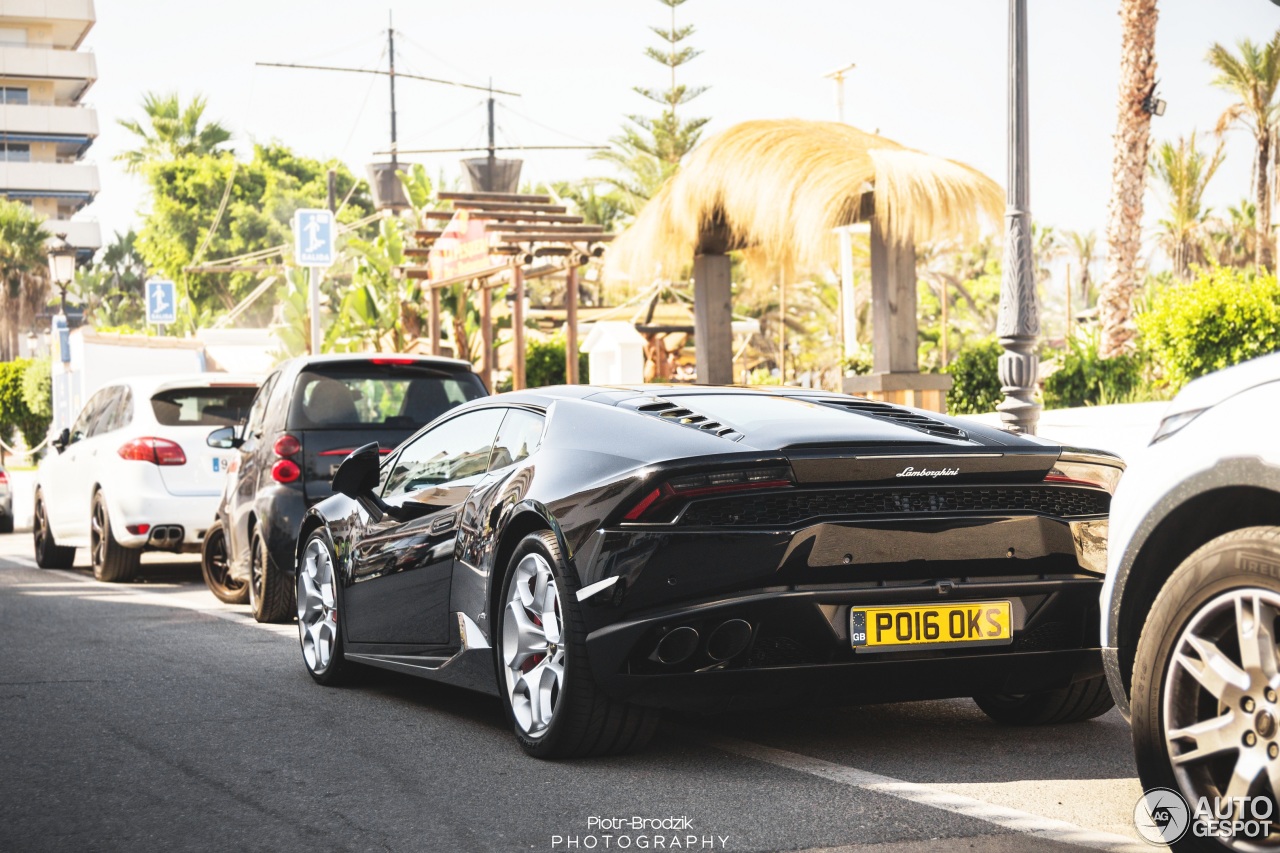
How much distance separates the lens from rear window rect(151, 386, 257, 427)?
42.5 ft

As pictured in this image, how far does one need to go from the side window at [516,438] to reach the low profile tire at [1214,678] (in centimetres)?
270

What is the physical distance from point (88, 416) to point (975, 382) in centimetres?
1118

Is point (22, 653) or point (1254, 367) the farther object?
point (22, 653)

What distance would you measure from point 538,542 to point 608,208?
5461cm

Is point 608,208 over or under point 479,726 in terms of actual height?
over

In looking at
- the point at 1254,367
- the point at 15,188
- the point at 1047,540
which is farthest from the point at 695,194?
the point at 15,188

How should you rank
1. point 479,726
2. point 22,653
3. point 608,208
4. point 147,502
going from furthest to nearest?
point 608,208 < point 147,502 < point 22,653 < point 479,726

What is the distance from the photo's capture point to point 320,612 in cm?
770

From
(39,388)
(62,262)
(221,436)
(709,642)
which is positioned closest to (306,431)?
(221,436)

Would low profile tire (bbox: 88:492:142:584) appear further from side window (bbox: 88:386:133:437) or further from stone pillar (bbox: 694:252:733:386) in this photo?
stone pillar (bbox: 694:252:733:386)

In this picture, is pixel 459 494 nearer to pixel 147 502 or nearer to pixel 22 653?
pixel 22 653

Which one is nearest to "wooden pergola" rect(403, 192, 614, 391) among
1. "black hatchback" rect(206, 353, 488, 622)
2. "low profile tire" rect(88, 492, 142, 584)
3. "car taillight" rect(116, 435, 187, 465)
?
"low profile tire" rect(88, 492, 142, 584)

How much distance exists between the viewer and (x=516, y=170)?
29.1 m

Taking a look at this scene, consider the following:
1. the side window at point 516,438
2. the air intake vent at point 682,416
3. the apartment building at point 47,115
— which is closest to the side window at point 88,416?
the side window at point 516,438
